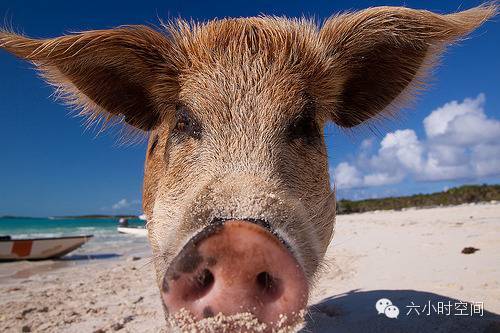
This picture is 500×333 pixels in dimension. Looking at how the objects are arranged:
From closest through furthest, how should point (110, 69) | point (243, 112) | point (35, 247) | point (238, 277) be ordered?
1. point (238, 277)
2. point (243, 112)
3. point (110, 69)
4. point (35, 247)

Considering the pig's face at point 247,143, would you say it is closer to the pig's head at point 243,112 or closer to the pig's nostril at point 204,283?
the pig's head at point 243,112

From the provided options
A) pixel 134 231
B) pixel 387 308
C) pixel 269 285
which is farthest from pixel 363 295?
pixel 134 231

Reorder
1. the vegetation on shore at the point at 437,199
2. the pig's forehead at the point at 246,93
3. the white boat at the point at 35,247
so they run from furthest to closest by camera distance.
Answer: the vegetation on shore at the point at 437,199 < the white boat at the point at 35,247 < the pig's forehead at the point at 246,93

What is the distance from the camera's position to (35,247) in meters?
11.7

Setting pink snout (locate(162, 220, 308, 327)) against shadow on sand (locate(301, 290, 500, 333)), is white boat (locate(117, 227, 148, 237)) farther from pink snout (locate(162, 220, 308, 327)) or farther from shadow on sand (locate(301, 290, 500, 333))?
pink snout (locate(162, 220, 308, 327))

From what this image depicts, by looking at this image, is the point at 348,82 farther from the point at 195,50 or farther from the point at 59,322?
the point at 59,322

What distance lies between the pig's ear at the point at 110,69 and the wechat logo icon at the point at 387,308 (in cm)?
229

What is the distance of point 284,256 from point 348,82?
6.65ft

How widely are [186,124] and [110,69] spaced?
2.73ft

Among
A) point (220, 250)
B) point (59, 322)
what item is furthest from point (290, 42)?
point (59, 322)

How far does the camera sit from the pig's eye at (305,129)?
2.24m

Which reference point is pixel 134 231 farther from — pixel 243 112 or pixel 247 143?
pixel 247 143

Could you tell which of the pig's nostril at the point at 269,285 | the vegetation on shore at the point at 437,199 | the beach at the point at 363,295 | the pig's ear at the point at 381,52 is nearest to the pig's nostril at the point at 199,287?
the pig's nostril at the point at 269,285

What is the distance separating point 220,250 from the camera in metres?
1.29
